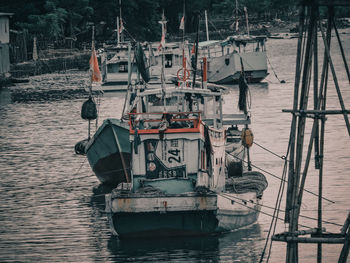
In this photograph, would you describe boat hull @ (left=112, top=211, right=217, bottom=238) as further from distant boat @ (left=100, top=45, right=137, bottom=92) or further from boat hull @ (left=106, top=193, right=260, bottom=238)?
distant boat @ (left=100, top=45, right=137, bottom=92)

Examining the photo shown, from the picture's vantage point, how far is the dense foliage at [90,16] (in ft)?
311

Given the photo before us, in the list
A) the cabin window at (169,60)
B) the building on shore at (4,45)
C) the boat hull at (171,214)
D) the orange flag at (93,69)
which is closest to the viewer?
the boat hull at (171,214)

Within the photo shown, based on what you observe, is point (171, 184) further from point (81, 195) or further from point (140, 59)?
point (81, 195)

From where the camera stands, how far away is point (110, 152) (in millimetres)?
30016

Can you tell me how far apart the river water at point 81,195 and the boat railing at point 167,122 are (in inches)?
123

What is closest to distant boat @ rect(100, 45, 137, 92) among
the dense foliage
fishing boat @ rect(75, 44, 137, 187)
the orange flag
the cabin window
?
the cabin window

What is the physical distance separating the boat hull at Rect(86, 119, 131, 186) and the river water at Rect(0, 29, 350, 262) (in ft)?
2.97

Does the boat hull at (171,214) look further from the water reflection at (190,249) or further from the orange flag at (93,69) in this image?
the orange flag at (93,69)

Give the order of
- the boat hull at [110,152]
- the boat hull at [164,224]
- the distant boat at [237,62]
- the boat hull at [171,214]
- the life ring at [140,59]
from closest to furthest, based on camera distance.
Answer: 1. the boat hull at [171,214]
2. the boat hull at [164,224]
3. the life ring at [140,59]
4. the boat hull at [110,152]
5. the distant boat at [237,62]

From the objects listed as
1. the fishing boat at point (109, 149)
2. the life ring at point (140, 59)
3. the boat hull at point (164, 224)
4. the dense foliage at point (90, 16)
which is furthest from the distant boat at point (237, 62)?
the boat hull at point (164, 224)

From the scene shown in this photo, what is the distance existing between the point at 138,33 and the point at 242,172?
86.6 m

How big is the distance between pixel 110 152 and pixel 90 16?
80.4 meters

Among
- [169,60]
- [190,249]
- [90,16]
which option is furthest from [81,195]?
[90,16]

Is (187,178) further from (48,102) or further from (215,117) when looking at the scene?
(48,102)
